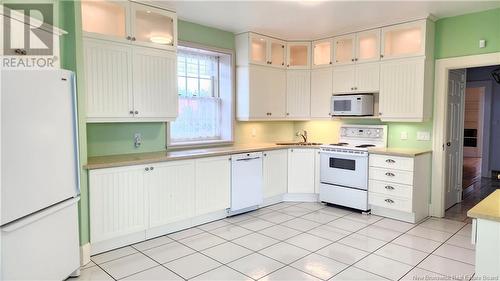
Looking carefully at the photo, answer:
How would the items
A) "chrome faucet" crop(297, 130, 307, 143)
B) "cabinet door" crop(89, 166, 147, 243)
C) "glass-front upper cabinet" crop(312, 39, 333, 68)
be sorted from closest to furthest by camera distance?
1. "cabinet door" crop(89, 166, 147, 243)
2. "glass-front upper cabinet" crop(312, 39, 333, 68)
3. "chrome faucet" crop(297, 130, 307, 143)

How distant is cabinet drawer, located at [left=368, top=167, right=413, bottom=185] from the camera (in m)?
4.10

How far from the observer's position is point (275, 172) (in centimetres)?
490

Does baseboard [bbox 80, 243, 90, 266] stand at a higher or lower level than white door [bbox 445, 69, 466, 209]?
lower

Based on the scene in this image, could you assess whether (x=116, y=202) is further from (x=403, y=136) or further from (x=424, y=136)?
(x=424, y=136)

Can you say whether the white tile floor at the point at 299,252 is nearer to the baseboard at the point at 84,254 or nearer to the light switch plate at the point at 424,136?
the baseboard at the point at 84,254

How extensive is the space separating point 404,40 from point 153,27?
10.6 feet

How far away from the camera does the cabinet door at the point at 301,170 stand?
5047 mm

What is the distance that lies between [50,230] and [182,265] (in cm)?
112

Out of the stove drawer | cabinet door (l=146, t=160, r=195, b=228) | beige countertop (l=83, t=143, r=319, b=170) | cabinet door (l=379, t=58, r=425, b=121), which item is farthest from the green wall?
cabinet door (l=146, t=160, r=195, b=228)

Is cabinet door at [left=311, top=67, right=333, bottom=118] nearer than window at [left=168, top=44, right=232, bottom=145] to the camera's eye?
No

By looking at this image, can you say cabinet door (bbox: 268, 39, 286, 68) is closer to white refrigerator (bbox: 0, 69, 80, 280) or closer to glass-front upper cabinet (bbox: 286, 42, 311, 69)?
glass-front upper cabinet (bbox: 286, 42, 311, 69)

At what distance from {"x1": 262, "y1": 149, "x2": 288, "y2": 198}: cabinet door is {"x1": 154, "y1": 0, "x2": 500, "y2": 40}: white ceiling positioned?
183cm

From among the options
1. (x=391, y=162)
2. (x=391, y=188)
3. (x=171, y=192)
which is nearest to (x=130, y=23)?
(x=171, y=192)

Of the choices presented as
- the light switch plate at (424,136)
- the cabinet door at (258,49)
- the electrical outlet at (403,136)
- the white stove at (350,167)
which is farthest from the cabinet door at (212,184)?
the light switch plate at (424,136)
